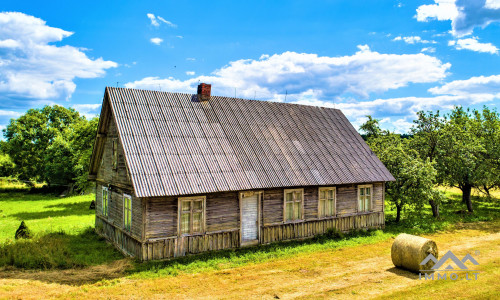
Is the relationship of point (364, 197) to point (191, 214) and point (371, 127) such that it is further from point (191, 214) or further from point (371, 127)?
point (371, 127)

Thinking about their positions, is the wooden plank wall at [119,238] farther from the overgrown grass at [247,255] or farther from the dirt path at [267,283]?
the dirt path at [267,283]

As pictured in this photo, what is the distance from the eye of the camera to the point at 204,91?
19.0 metres

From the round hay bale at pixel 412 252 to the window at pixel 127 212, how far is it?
37.2ft

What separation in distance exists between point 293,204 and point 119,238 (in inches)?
345

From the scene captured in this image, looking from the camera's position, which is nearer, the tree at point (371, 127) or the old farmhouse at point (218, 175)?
the old farmhouse at point (218, 175)

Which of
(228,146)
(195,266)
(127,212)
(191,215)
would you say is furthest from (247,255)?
(127,212)

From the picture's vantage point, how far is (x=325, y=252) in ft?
51.7

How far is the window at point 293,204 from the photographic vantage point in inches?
670

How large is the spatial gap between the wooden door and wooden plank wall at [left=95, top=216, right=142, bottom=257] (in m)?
4.75

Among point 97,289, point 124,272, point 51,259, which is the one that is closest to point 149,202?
point 124,272

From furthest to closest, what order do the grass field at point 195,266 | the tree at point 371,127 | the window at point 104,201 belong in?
the tree at point 371,127, the window at point 104,201, the grass field at point 195,266

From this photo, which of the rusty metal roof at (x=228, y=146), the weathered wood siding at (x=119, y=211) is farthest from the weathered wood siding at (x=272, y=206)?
the weathered wood siding at (x=119, y=211)

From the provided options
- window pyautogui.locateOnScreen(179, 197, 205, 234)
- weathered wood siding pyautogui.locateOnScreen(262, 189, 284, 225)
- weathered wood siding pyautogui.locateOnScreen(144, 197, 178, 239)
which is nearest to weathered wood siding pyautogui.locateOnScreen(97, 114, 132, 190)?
weathered wood siding pyautogui.locateOnScreen(144, 197, 178, 239)

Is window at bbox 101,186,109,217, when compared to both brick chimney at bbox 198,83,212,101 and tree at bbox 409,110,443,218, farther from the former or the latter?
tree at bbox 409,110,443,218
